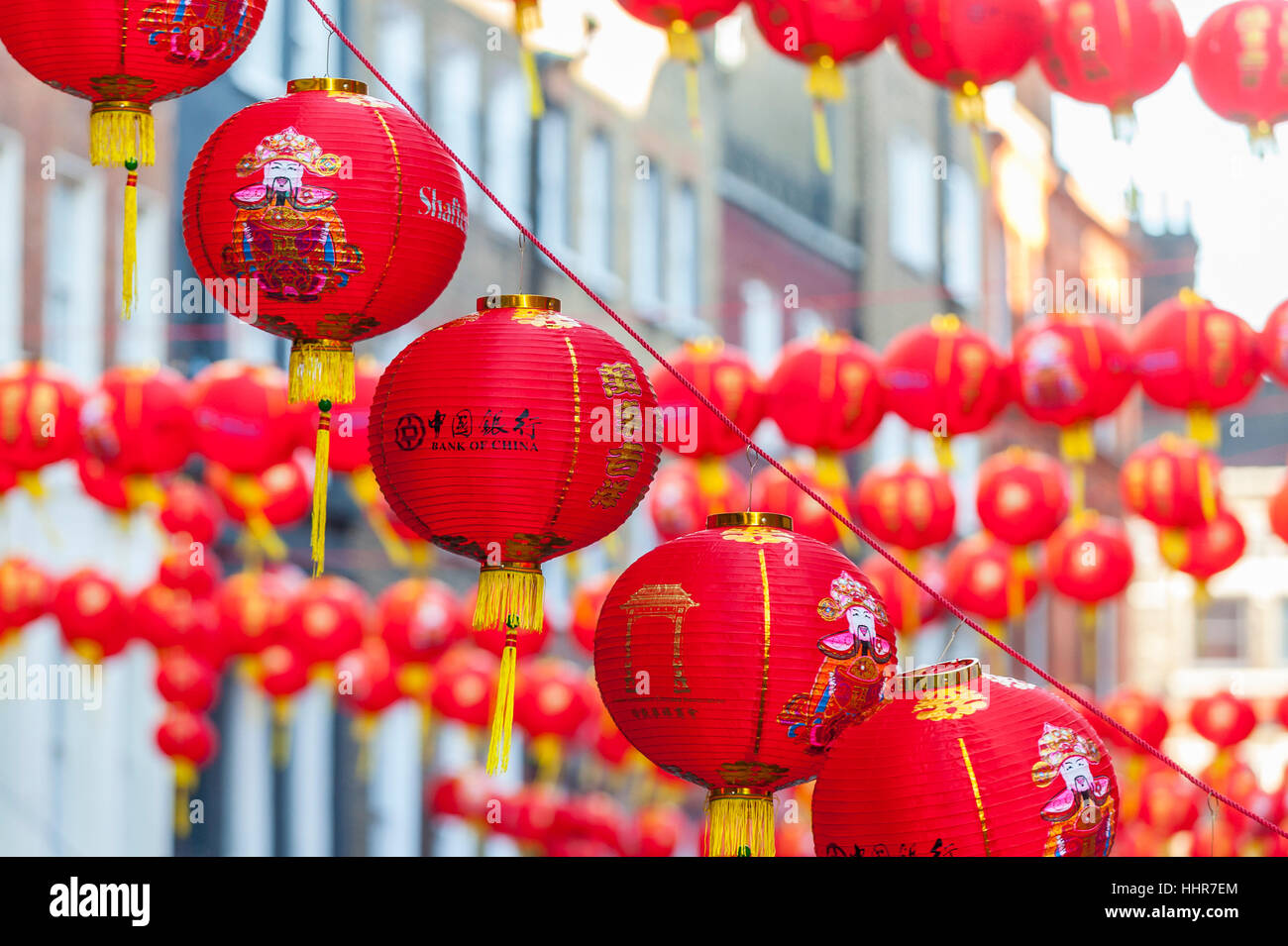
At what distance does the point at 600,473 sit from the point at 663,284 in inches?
746

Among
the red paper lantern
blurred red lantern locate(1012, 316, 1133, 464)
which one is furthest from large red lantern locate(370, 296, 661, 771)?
blurred red lantern locate(1012, 316, 1133, 464)

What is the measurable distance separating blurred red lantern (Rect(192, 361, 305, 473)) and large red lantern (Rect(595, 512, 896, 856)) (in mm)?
4680

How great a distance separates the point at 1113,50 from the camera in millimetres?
7703

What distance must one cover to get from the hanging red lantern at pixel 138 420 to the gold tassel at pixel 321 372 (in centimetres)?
420

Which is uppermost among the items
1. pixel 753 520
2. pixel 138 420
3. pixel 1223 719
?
pixel 138 420

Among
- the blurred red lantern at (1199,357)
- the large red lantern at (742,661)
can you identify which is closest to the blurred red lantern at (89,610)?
the blurred red lantern at (1199,357)

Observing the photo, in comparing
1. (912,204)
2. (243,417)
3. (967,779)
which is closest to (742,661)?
(967,779)

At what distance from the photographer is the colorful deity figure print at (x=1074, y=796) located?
5.15m

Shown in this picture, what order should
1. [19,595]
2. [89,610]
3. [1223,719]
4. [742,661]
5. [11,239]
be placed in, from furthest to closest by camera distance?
[11,239] < [1223,719] < [89,610] < [19,595] < [742,661]

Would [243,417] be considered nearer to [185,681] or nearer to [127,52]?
[185,681]

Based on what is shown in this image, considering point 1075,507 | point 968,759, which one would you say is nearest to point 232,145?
point 968,759

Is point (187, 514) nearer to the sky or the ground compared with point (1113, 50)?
nearer to the ground

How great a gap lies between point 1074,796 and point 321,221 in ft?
7.60

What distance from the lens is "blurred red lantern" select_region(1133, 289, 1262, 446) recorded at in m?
9.47
